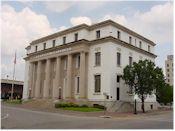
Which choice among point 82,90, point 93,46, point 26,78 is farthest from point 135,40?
point 26,78

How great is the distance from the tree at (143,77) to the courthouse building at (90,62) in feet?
9.28

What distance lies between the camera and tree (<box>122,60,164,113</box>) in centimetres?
4397

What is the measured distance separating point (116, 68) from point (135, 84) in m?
4.66

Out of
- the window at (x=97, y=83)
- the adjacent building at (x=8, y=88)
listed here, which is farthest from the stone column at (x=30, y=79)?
the adjacent building at (x=8, y=88)

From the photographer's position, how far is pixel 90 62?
4978cm

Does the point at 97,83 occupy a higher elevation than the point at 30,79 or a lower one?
lower

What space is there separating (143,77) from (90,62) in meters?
10.4

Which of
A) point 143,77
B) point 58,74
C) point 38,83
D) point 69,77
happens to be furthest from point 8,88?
point 143,77

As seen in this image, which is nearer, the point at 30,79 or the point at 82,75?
the point at 82,75

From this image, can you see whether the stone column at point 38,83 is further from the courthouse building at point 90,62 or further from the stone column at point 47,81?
the stone column at point 47,81

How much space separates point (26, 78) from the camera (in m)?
66.9

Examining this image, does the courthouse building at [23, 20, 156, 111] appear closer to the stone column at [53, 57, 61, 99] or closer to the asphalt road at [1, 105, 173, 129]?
the stone column at [53, 57, 61, 99]

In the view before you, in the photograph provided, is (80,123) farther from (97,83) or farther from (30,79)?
(30,79)

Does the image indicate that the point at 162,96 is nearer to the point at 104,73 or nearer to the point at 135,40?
the point at 135,40
